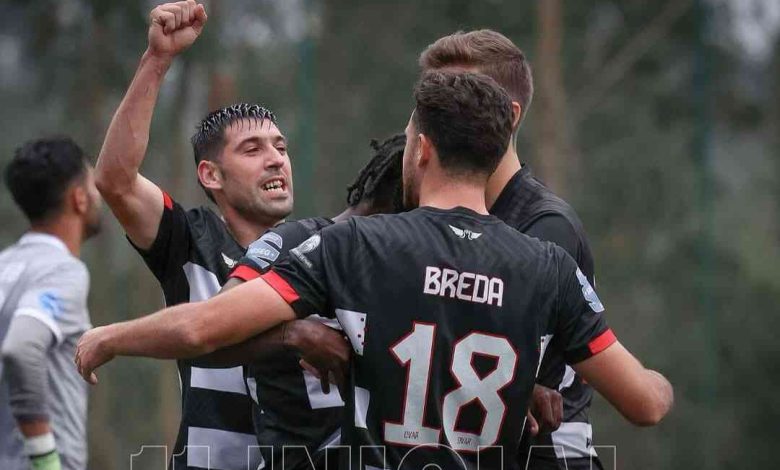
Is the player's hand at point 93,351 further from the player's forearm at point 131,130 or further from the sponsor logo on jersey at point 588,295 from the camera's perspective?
the sponsor logo on jersey at point 588,295

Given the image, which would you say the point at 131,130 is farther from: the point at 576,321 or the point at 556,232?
the point at 576,321

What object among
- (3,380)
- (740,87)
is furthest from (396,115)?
(3,380)

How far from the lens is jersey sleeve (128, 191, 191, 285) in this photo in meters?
4.48

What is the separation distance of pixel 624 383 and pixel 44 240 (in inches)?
123

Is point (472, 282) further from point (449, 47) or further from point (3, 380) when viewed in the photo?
point (3, 380)

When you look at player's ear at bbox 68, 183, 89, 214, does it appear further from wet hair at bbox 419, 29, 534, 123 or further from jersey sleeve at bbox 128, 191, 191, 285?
wet hair at bbox 419, 29, 534, 123

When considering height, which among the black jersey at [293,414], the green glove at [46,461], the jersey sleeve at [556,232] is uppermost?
the jersey sleeve at [556,232]

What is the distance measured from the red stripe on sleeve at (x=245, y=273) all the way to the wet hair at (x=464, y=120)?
0.58m

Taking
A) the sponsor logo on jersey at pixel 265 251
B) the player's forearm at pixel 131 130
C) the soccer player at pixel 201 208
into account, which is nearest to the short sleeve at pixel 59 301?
the soccer player at pixel 201 208

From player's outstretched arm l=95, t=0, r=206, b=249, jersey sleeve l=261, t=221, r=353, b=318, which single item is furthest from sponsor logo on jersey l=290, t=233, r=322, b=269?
player's outstretched arm l=95, t=0, r=206, b=249

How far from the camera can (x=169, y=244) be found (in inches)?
178

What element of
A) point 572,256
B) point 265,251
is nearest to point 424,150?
point 265,251

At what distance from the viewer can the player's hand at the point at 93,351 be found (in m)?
3.32

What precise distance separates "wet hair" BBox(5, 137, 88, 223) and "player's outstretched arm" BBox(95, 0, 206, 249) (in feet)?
4.56
